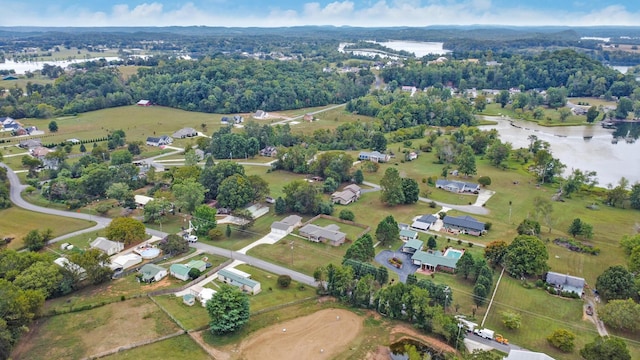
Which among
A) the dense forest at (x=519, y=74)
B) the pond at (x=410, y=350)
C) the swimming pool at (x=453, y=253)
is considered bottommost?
the swimming pool at (x=453, y=253)

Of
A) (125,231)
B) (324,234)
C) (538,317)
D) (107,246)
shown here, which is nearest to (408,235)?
(324,234)

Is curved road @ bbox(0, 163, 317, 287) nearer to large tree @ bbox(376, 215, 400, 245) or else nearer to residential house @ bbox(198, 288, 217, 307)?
residential house @ bbox(198, 288, 217, 307)

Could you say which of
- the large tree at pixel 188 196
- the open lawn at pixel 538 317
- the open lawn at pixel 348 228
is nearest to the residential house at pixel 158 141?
the large tree at pixel 188 196

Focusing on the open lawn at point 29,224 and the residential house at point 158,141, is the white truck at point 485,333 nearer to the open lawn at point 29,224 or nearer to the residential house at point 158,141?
the open lawn at point 29,224

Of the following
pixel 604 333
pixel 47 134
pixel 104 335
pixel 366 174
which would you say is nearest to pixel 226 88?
pixel 47 134

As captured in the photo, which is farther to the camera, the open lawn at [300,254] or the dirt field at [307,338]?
the open lawn at [300,254]

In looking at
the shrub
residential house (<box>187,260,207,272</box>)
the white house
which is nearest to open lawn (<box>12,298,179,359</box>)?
residential house (<box>187,260,207,272</box>)
